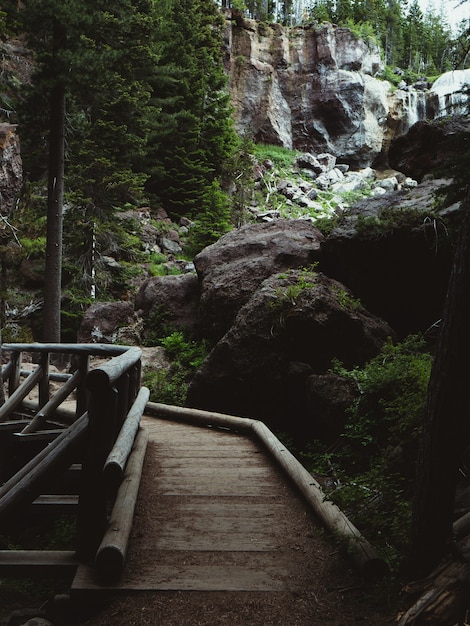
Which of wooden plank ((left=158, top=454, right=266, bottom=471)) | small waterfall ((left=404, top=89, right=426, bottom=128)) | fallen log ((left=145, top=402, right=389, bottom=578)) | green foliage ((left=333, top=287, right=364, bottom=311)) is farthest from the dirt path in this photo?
small waterfall ((left=404, top=89, right=426, bottom=128))

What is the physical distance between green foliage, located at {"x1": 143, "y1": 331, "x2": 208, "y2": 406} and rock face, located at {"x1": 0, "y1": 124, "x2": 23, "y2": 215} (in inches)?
294

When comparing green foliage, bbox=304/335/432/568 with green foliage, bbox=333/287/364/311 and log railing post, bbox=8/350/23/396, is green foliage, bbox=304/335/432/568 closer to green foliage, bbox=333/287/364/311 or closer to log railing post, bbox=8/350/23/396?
green foliage, bbox=333/287/364/311

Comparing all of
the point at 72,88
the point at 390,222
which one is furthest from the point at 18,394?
the point at 72,88

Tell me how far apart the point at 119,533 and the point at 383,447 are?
360 cm

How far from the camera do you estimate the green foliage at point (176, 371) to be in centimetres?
1008

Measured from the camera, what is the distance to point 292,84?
44.1m

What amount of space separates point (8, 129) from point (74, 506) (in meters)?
13.3

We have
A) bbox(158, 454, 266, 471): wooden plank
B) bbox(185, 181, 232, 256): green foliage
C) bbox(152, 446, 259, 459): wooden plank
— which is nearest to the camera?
bbox(158, 454, 266, 471): wooden plank

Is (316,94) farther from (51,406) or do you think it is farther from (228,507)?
(228,507)

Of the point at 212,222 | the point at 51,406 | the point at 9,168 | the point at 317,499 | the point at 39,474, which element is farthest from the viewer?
the point at 212,222

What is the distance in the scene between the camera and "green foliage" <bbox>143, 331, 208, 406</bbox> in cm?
1008

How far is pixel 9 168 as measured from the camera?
1506 centimetres

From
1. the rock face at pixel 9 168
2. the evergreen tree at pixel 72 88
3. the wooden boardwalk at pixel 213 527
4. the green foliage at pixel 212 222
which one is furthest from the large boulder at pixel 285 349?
the green foliage at pixel 212 222

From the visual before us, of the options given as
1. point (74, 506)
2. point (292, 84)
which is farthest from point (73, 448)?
point (292, 84)
